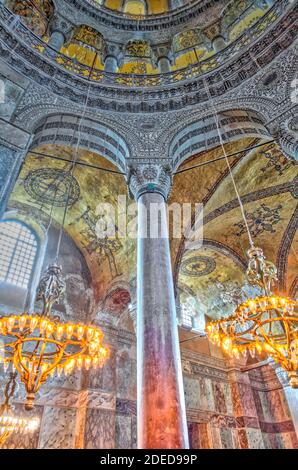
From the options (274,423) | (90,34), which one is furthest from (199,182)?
(274,423)

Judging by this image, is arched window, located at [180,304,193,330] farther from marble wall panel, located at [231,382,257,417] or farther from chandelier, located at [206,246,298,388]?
chandelier, located at [206,246,298,388]

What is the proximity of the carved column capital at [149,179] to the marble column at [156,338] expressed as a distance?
2cm

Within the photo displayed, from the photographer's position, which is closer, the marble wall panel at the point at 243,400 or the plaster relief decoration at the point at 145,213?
the plaster relief decoration at the point at 145,213

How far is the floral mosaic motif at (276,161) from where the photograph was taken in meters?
8.86

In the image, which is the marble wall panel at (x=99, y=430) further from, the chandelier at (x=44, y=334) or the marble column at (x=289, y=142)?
the marble column at (x=289, y=142)

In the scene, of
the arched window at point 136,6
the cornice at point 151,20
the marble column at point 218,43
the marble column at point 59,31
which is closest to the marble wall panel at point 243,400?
the marble column at point 218,43

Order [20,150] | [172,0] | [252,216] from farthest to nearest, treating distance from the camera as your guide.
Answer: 1. [172,0]
2. [252,216]
3. [20,150]

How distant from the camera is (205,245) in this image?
11070mm

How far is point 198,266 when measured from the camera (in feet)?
40.3

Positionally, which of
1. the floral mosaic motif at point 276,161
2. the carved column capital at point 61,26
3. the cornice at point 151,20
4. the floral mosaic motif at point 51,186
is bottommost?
the floral mosaic motif at point 51,186

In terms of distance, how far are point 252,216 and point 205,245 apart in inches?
72.3

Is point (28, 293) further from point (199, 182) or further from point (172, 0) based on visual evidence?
point (172, 0)

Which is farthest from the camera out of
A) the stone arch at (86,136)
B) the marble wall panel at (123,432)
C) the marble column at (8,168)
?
the marble wall panel at (123,432)

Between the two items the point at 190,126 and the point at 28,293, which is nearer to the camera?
the point at 190,126
